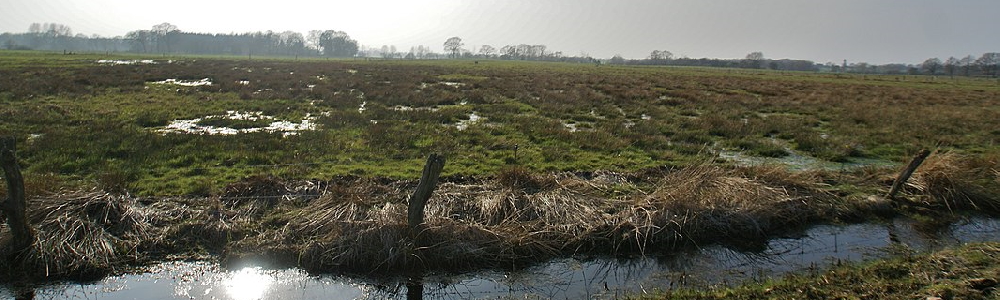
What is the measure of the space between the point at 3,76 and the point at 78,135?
25.8 meters

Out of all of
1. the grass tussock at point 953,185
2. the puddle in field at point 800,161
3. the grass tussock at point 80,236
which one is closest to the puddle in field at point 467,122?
the puddle in field at point 800,161

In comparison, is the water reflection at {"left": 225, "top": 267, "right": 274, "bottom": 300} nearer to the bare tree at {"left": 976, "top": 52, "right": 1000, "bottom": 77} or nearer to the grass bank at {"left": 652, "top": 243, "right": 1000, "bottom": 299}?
the grass bank at {"left": 652, "top": 243, "right": 1000, "bottom": 299}

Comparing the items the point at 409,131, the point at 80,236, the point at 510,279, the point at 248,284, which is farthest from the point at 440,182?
the point at 409,131

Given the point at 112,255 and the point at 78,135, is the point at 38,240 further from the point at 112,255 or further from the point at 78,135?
the point at 78,135

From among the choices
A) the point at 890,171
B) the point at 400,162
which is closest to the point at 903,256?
the point at 890,171

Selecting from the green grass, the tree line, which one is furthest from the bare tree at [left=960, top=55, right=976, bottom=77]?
the green grass

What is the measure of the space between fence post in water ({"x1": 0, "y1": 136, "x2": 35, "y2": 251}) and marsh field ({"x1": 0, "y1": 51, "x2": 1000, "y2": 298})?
16 centimetres

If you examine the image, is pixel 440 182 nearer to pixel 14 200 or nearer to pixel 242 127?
pixel 14 200

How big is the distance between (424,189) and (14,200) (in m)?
5.42

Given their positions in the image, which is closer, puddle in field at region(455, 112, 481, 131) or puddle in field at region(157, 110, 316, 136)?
puddle in field at region(157, 110, 316, 136)

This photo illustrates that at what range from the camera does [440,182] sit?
37.8 feet

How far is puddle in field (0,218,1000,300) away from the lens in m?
7.34

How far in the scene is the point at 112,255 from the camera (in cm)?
790

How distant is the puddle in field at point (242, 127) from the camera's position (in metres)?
17.2
